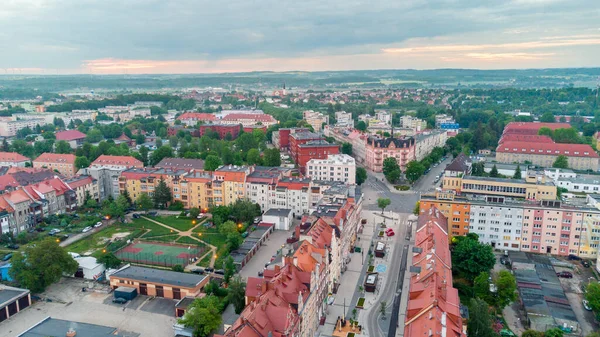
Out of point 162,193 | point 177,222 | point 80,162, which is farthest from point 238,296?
point 80,162

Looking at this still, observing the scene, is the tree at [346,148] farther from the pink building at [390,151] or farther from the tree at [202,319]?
the tree at [202,319]

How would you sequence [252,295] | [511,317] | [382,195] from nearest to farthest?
[252,295], [511,317], [382,195]

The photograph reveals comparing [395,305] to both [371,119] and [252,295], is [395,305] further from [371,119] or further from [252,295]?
[371,119]

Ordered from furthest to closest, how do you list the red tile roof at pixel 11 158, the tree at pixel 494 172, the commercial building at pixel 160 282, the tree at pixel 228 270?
the red tile roof at pixel 11 158
the tree at pixel 494 172
the tree at pixel 228 270
the commercial building at pixel 160 282

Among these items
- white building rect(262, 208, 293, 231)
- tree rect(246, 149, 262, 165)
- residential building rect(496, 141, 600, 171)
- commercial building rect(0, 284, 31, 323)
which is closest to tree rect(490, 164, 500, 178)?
residential building rect(496, 141, 600, 171)

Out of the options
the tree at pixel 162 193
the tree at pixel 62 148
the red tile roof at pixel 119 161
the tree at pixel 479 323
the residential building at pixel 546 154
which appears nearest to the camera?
the tree at pixel 479 323

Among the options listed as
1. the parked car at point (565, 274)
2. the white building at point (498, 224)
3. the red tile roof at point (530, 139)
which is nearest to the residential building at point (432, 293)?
the white building at point (498, 224)

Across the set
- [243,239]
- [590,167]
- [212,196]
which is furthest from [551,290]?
[590,167]
